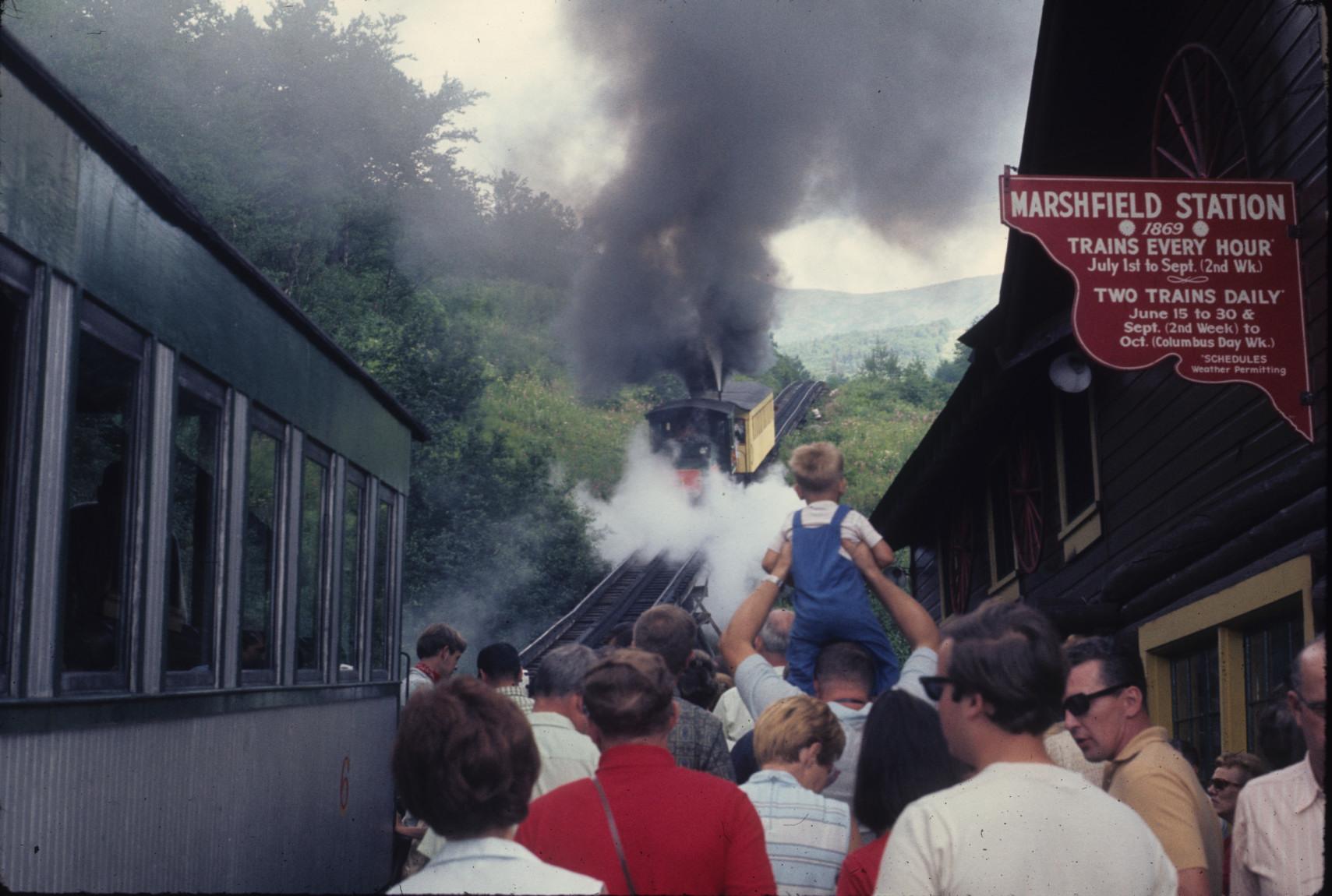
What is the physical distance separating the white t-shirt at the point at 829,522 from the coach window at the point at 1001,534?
9.85 m

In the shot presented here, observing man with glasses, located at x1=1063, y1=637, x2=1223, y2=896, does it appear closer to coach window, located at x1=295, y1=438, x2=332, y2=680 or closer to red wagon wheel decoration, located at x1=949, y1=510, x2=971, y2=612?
coach window, located at x1=295, y1=438, x2=332, y2=680

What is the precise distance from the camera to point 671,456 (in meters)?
43.7

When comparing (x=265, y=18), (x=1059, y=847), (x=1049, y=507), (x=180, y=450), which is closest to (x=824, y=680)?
(x=1059, y=847)

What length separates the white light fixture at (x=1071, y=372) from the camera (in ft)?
32.6

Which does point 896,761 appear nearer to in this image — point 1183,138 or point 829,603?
point 829,603

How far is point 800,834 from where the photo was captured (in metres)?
3.67

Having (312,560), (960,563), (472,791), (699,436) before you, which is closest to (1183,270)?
(472,791)

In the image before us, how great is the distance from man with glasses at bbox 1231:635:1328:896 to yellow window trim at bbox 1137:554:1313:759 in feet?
8.19

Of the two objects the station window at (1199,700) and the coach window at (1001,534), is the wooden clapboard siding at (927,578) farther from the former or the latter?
the station window at (1199,700)

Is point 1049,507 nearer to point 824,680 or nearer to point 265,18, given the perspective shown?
point 824,680

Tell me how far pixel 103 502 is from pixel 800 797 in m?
2.62

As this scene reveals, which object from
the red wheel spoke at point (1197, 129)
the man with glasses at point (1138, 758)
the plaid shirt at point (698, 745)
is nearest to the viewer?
the man with glasses at point (1138, 758)

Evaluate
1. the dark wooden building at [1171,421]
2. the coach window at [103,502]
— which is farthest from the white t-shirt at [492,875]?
the dark wooden building at [1171,421]

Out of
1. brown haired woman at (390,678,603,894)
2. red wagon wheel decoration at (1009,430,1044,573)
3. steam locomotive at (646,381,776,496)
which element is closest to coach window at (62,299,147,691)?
brown haired woman at (390,678,603,894)
